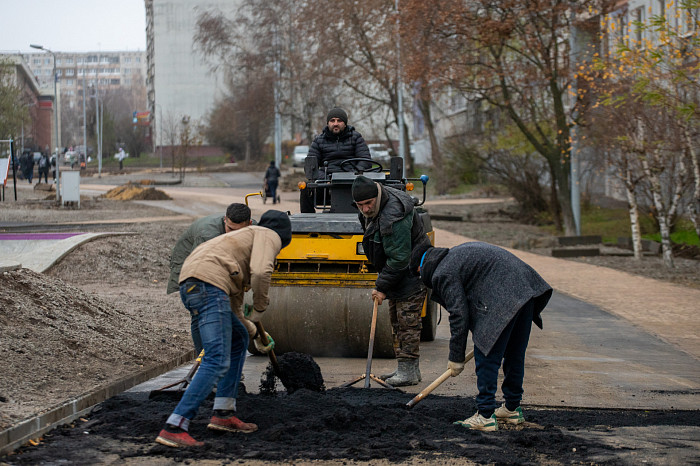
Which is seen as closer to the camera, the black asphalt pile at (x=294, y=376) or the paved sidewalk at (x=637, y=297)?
the black asphalt pile at (x=294, y=376)

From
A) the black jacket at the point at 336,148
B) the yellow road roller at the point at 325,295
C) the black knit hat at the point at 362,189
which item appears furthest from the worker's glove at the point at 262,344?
the black jacket at the point at 336,148

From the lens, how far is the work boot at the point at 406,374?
325 inches

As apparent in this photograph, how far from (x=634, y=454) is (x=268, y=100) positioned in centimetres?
4911

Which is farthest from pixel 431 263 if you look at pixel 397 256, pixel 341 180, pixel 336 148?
pixel 336 148

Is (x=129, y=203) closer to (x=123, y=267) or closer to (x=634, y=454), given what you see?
(x=123, y=267)

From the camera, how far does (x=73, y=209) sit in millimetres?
30812

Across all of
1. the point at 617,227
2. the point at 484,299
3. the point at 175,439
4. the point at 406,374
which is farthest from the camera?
the point at 617,227

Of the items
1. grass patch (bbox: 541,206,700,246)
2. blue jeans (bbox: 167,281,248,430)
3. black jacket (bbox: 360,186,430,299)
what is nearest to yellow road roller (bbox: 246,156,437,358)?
black jacket (bbox: 360,186,430,299)

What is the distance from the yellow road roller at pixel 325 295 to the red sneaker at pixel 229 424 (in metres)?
2.97

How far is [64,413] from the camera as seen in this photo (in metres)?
6.73

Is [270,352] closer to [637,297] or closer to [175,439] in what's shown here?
[175,439]

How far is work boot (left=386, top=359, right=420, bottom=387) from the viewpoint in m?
8.26

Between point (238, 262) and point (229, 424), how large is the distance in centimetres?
113

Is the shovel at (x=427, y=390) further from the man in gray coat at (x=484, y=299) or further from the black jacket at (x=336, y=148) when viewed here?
the black jacket at (x=336, y=148)
